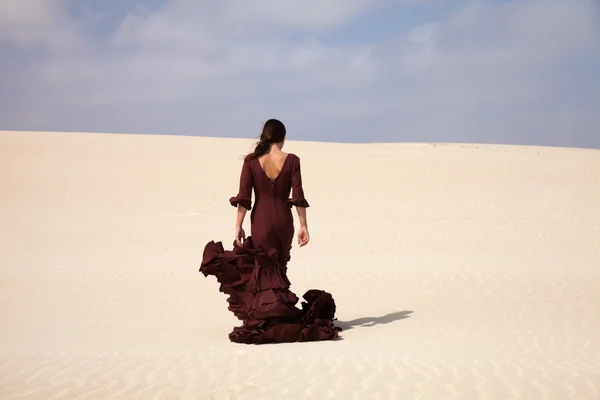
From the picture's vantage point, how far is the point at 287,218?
8.11 meters

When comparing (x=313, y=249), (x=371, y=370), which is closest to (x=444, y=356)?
(x=371, y=370)

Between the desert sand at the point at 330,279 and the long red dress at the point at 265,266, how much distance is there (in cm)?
28

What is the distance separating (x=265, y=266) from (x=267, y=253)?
0.13 meters

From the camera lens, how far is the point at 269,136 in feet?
26.2

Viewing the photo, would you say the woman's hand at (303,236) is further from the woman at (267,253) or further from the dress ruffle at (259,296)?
the dress ruffle at (259,296)

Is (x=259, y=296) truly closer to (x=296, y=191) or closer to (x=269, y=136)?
(x=296, y=191)

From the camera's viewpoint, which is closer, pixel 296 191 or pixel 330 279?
pixel 296 191

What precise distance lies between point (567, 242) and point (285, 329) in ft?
41.1

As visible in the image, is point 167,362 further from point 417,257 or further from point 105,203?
point 105,203

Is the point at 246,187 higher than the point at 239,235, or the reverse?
the point at 246,187

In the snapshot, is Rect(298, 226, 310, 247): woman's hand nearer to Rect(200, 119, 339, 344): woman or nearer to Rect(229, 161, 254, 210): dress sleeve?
Rect(200, 119, 339, 344): woman

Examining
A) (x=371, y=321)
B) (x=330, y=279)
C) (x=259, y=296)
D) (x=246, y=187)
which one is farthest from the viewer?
(x=330, y=279)

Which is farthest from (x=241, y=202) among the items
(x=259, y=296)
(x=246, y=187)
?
(x=259, y=296)

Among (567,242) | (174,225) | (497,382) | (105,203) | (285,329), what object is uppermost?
(105,203)
